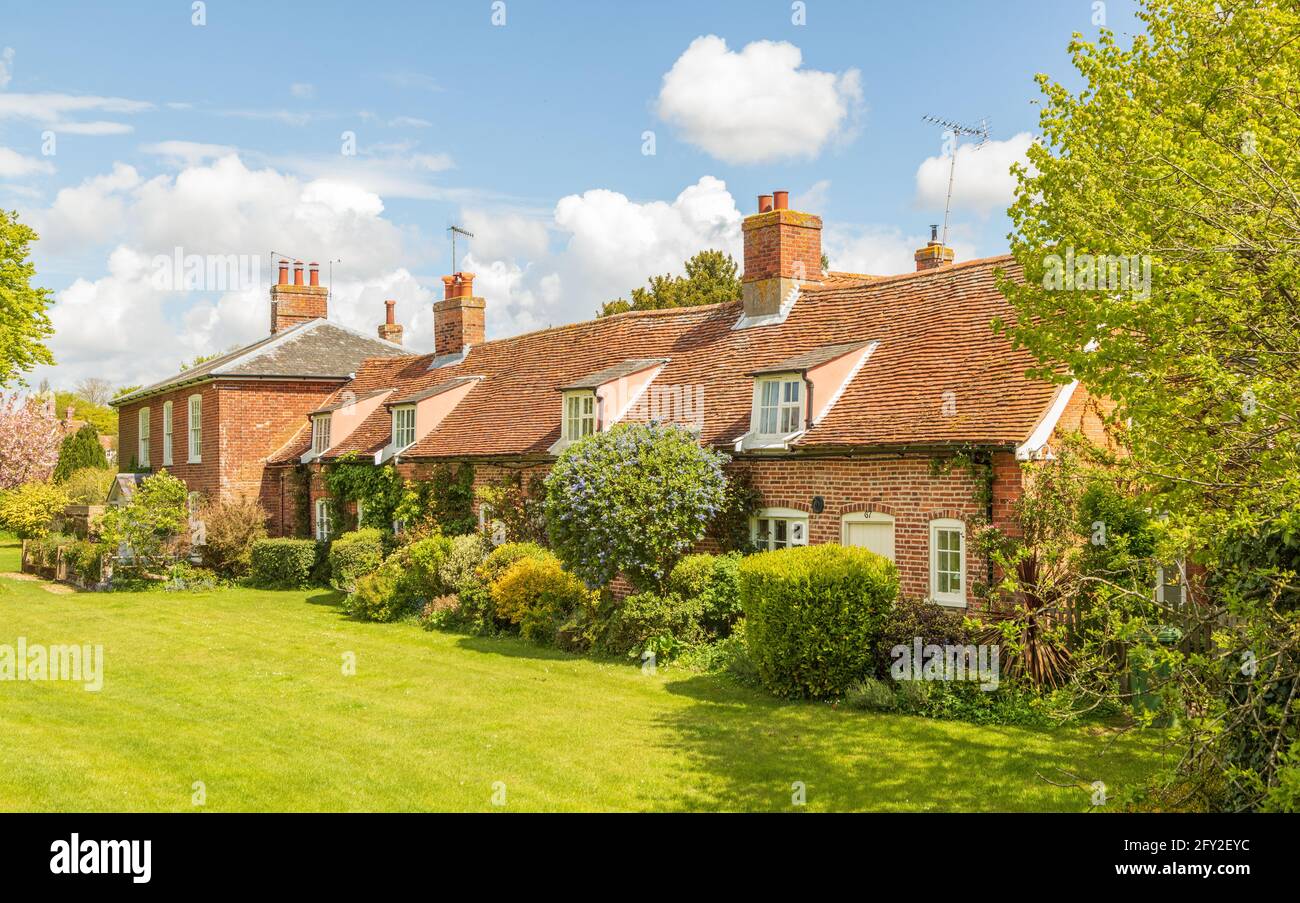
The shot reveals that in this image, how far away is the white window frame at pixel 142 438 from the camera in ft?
132

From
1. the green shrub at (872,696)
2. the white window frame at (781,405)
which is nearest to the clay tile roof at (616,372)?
the white window frame at (781,405)

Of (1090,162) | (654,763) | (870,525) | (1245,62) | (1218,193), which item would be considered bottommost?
(654,763)

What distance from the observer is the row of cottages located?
16078mm

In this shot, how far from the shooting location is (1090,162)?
35.1 ft

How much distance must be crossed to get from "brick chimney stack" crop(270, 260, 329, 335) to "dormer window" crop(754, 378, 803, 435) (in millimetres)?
24855

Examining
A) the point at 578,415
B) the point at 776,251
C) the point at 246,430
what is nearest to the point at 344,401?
the point at 246,430

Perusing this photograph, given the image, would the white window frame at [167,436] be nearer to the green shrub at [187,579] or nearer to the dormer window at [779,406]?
the green shrub at [187,579]

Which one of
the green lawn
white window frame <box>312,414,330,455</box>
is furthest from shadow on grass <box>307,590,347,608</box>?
the green lawn

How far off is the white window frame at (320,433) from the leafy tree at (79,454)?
22.0 metres

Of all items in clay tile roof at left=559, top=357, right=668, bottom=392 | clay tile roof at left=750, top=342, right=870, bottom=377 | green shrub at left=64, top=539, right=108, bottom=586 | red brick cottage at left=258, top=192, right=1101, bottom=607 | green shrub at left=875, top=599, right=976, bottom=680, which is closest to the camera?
green shrub at left=875, top=599, right=976, bottom=680

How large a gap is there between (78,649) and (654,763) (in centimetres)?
1281

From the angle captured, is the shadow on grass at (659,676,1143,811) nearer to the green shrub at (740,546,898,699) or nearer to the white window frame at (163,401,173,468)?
the green shrub at (740,546,898,699)
